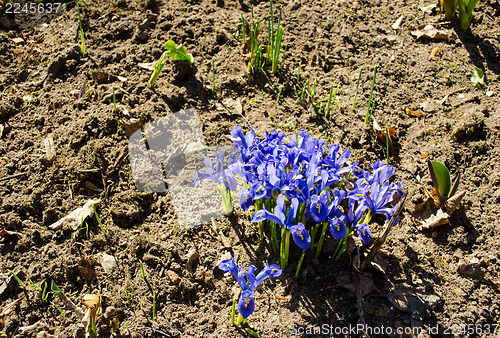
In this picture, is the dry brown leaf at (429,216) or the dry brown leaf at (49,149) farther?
the dry brown leaf at (49,149)

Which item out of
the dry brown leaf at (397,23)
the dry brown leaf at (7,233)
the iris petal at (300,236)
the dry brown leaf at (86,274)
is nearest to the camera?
the iris petal at (300,236)

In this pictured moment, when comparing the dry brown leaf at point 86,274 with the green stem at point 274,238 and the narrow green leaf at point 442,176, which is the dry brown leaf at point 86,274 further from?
the narrow green leaf at point 442,176

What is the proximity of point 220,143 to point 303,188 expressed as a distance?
3.55 feet

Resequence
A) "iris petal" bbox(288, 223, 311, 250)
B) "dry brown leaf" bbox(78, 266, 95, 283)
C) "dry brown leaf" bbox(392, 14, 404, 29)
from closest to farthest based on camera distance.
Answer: "iris petal" bbox(288, 223, 311, 250) → "dry brown leaf" bbox(78, 266, 95, 283) → "dry brown leaf" bbox(392, 14, 404, 29)

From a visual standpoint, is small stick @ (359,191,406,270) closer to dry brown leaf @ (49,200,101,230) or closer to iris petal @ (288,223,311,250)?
iris petal @ (288,223,311,250)

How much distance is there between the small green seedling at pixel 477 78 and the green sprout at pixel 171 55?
2.29 m

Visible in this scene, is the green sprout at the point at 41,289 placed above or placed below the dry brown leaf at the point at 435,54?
below

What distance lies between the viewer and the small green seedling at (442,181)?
231 centimetres

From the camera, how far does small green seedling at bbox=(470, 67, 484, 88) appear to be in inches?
121

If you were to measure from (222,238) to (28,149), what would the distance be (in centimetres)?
161

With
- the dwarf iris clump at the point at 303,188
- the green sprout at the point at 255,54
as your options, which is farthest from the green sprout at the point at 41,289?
the green sprout at the point at 255,54

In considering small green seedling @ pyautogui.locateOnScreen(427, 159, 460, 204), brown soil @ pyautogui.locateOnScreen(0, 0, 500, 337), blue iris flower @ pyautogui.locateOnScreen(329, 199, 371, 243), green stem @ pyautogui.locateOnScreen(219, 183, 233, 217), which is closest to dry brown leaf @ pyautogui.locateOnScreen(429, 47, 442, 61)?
brown soil @ pyautogui.locateOnScreen(0, 0, 500, 337)

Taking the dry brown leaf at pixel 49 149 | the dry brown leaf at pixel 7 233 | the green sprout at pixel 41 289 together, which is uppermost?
the dry brown leaf at pixel 49 149

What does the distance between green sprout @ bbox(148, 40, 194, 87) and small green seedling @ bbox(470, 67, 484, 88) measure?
90.0 inches
